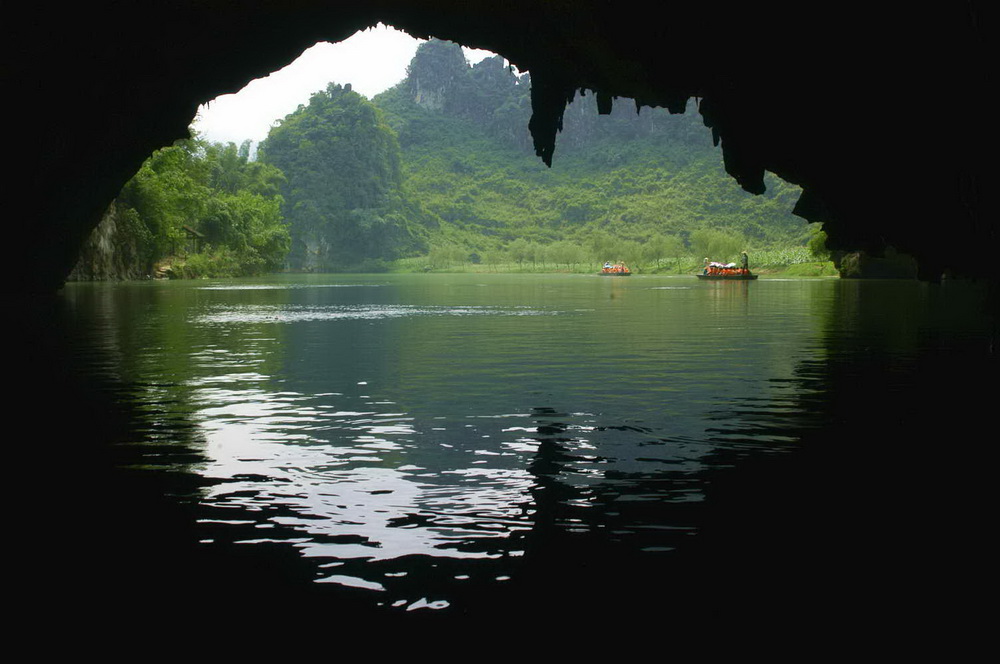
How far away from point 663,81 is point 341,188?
540 ft

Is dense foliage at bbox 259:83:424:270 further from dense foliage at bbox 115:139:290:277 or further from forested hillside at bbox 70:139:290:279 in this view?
forested hillside at bbox 70:139:290:279

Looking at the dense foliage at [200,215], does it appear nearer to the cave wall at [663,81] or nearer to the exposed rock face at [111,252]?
the exposed rock face at [111,252]

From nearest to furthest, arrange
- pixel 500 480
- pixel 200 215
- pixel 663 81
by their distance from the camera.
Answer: pixel 500 480, pixel 663 81, pixel 200 215

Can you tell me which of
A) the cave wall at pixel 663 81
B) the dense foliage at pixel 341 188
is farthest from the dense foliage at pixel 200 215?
the cave wall at pixel 663 81

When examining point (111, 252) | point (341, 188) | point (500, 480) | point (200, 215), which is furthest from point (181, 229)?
point (341, 188)

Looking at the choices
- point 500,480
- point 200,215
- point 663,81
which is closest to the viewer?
point 500,480

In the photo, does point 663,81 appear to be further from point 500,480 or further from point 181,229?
point 181,229

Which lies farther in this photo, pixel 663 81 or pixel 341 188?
pixel 341 188

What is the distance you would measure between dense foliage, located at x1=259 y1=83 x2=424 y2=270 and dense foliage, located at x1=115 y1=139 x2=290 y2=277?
3312 centimetres

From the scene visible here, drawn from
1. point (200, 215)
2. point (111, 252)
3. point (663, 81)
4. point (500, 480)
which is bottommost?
point (500, 480)

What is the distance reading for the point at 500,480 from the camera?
821cm

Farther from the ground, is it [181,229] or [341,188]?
[341,188]

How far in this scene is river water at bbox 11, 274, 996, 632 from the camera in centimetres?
559

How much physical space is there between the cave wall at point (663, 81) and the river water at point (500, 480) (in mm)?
3603
